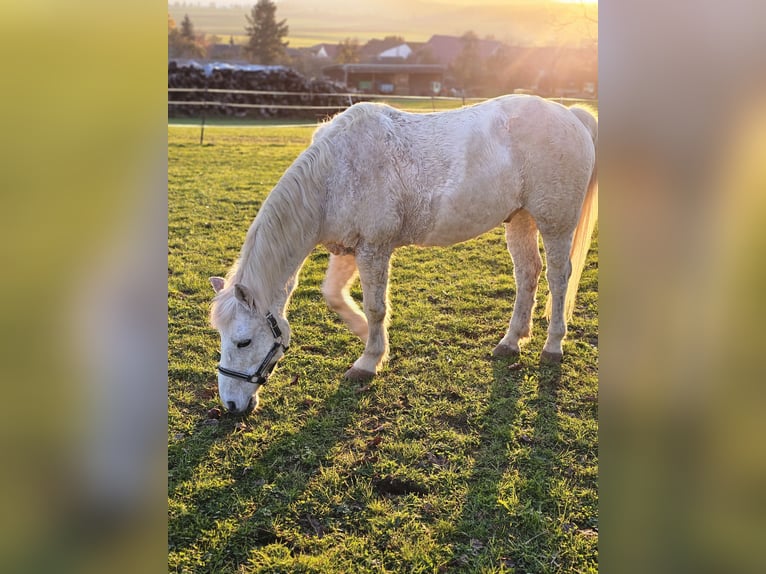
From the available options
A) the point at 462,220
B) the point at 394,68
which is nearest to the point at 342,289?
the point at 462,220

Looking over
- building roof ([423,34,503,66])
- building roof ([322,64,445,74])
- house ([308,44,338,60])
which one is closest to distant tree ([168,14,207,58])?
house ([308,44,338,60])

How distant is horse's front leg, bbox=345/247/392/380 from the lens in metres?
3.93

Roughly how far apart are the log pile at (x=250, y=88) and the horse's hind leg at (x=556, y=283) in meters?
21.7

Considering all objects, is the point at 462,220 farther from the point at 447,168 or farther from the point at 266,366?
the point at 266,366

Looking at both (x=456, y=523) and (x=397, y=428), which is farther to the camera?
(x=397, y=428)

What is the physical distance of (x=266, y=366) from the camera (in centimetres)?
332
